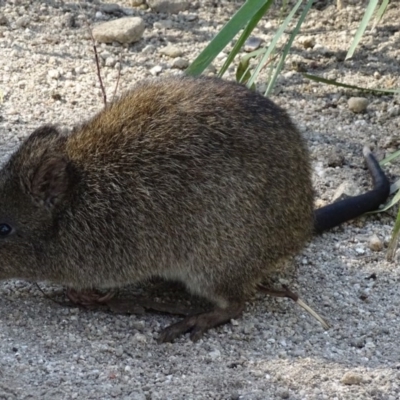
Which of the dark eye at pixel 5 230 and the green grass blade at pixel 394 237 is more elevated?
the dark eye at pixel 5 230

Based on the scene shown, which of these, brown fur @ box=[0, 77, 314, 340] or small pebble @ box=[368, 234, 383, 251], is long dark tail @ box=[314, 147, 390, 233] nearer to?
small pebble @ box=[368, 234, 383, 251]

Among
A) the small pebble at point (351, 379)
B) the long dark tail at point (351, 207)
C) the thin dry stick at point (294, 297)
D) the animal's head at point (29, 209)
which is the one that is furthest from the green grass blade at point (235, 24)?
the small pebble at point (351, 379)

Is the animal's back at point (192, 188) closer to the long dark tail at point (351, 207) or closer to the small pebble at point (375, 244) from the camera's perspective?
the long dark tail at point (351, 207)

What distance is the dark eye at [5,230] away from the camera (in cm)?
504

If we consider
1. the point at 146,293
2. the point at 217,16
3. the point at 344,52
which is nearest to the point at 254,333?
the point at 146,293

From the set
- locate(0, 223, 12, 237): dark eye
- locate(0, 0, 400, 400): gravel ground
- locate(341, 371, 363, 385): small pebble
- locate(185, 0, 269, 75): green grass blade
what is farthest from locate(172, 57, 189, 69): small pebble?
locate(341, 371, 363, 385): small pebble

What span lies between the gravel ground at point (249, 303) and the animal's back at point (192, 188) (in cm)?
36

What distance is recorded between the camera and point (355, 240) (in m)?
5.89

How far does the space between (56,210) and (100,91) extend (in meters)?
2.22

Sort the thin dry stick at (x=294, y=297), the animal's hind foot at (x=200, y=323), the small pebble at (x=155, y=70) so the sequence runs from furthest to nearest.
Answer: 1. the small pebble at (x=155, y=70)
2. the thin dry stick at (x=294, y=297)
3. the animal's hind foot at (x=200, y=323)

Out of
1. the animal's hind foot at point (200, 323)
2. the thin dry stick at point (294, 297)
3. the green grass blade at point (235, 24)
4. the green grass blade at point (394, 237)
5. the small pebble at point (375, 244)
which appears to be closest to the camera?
the green grass blade at point (394, 237)

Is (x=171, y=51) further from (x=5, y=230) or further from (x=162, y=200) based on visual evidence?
(x=5, y=230)

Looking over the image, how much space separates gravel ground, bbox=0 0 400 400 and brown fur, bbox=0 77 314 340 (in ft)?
0.79

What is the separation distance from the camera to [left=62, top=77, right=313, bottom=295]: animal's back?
195 inches
